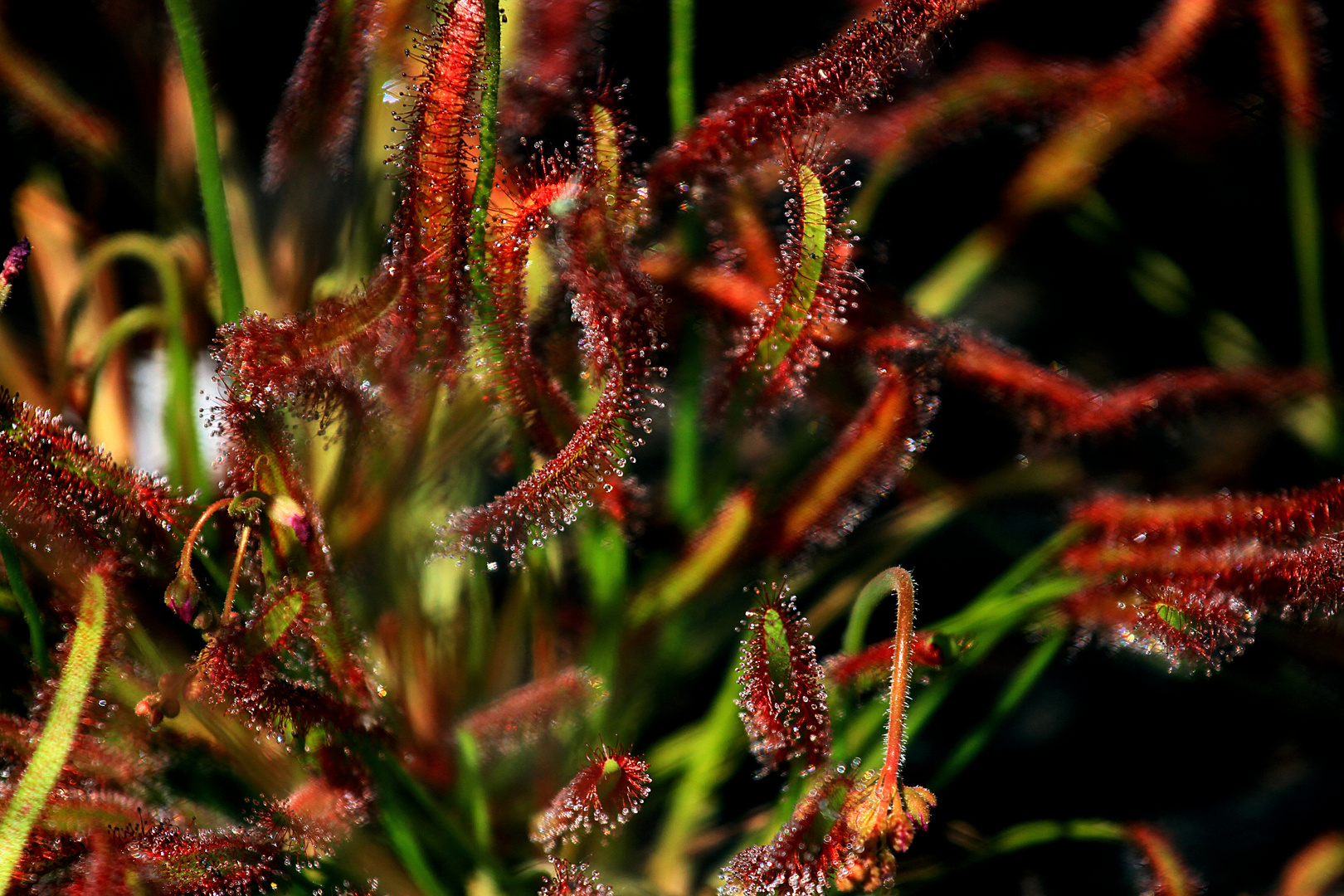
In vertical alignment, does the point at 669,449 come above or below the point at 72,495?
below

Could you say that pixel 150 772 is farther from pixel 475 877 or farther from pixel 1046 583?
pixel 1046 583

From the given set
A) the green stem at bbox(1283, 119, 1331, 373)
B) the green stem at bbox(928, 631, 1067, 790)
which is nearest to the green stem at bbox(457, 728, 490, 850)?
the green stem at bbox(928, 631, 1067, 790)

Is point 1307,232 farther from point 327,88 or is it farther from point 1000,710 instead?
point 327,88

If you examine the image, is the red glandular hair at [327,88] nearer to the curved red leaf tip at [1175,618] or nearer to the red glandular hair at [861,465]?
the red glandular hair at [861,465]

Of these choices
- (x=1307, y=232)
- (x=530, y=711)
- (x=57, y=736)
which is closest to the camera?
(x=57, y=736)

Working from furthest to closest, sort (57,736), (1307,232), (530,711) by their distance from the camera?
1. (1307,232)
2. (530,711)
3. (57,736)

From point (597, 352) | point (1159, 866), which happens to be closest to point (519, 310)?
point (597, 352)

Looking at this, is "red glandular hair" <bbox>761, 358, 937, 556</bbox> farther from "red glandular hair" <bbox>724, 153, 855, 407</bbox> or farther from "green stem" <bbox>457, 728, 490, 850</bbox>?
"green stem" <bbox>457, 728, 490, 850</bbox>
